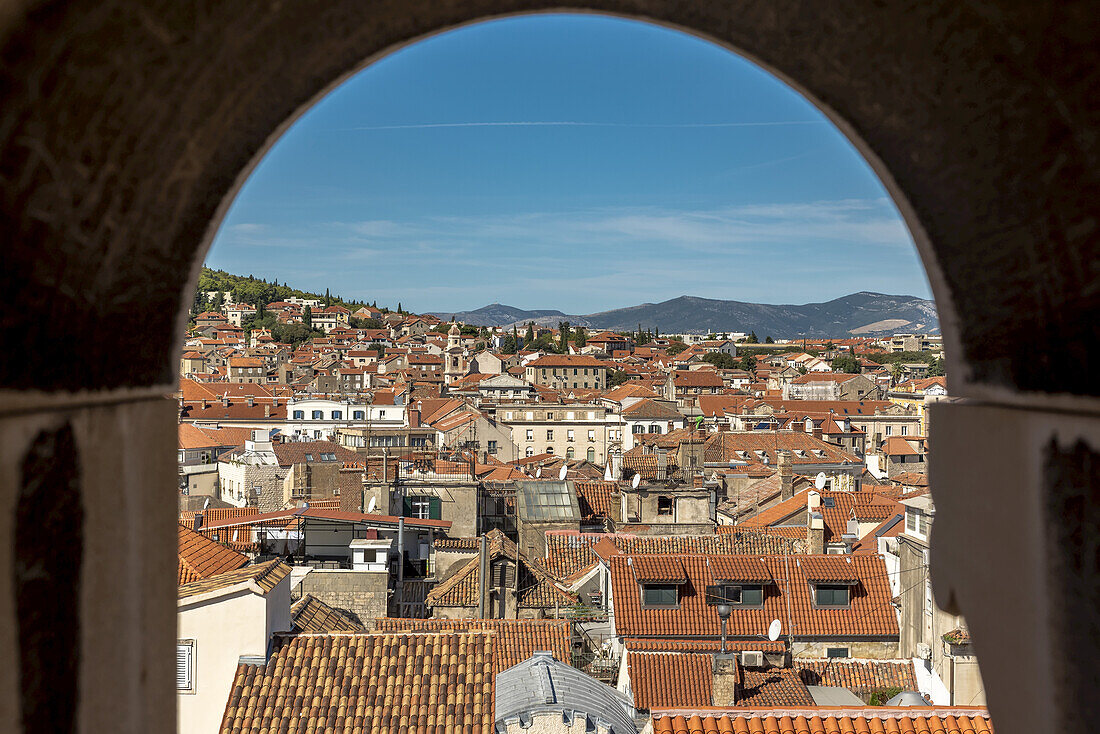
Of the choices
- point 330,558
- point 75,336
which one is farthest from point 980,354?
point 330,558

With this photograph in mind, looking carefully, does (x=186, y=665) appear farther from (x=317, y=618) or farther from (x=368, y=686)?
(x=317, y=618)

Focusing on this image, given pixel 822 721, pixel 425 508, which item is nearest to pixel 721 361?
pixel 425 508

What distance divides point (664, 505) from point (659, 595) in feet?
27.7

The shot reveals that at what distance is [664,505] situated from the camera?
2259cm

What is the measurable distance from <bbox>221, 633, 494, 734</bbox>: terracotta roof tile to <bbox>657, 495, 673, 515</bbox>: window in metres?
13.8

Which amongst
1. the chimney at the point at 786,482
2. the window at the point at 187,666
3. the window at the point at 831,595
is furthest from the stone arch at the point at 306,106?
the chimney at the point at 786,482

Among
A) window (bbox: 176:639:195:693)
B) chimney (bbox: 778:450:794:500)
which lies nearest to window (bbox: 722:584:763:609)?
window (bbox: 176:639:195:693)

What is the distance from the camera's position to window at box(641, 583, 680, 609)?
14.1 metres

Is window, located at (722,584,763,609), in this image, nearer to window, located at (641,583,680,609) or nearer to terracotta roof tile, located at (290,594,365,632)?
window, located at (641,583,680,609)

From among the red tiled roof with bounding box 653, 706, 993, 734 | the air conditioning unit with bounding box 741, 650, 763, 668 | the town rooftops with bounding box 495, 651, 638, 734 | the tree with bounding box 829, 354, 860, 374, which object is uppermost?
the tree with bounding box 829, 354, 860, 374

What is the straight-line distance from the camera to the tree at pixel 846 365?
8499 cm

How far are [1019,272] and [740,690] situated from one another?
11670mm

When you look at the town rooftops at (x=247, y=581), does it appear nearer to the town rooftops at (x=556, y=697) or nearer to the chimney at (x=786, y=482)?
the town rooftops at (x=556, y=697)

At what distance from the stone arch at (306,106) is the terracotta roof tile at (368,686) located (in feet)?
22.6
